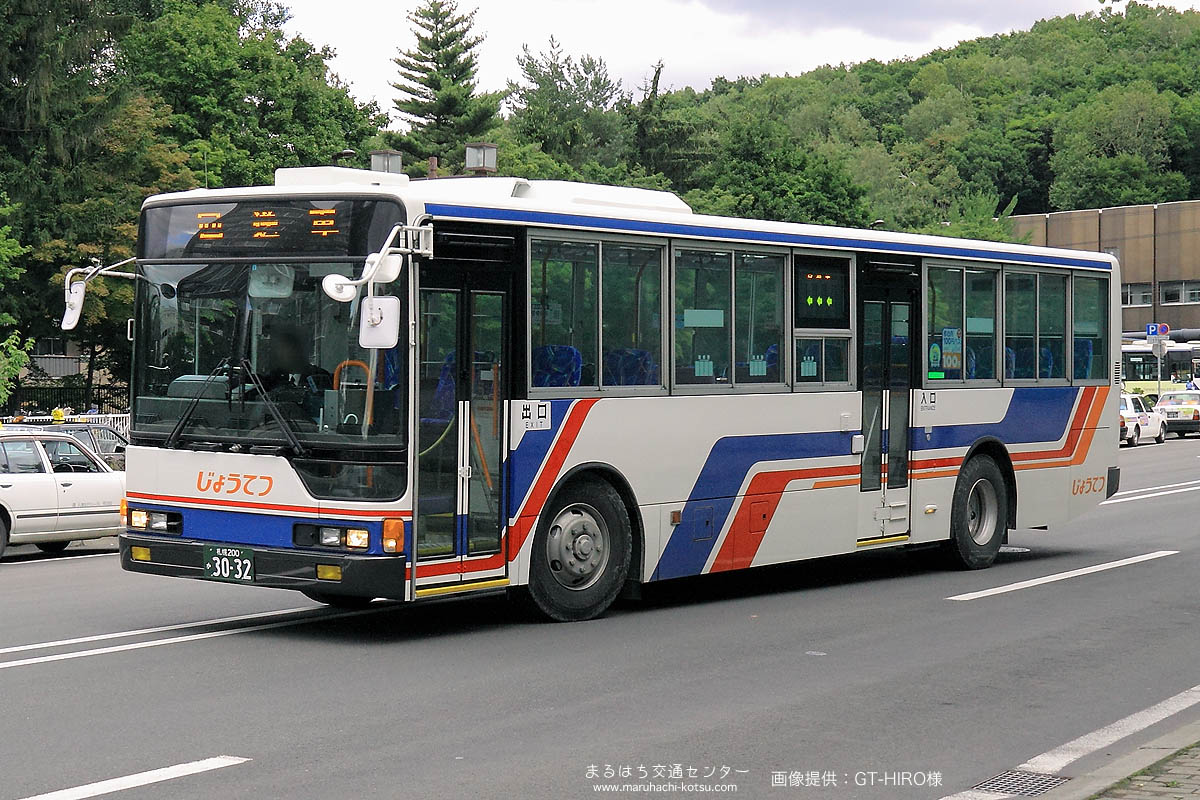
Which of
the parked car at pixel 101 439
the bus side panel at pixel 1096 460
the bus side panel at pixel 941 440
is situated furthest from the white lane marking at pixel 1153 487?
the parked car at pixel 101 439

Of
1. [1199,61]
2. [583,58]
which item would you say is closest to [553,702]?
[583,58]

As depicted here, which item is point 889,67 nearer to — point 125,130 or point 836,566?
point 125,130

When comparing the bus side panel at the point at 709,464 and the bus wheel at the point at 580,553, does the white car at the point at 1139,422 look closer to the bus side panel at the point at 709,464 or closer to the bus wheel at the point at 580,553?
the bus side panel at the point at 709,464

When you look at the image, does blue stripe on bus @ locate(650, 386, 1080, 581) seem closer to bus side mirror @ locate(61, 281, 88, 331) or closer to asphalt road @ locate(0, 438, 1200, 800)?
asphalt road @ locate(0, 438, 1200, 800)

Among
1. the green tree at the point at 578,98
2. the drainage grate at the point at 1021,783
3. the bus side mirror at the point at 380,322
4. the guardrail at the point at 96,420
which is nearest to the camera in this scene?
the drainage grate at the point at 1021,783

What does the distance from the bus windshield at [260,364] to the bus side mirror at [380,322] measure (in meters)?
0.61

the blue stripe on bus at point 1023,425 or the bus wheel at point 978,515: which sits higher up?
the blue stripe on bus at point 1023,425

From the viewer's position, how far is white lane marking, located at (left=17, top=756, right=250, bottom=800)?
669 cm

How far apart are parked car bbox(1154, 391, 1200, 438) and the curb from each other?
4569 cm

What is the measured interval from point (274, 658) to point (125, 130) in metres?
36.5

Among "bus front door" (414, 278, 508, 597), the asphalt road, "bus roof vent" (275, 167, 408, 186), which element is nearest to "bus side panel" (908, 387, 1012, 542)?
the asphalt road

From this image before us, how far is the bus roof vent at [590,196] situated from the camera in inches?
477

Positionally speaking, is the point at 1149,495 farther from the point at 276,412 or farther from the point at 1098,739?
the point at 276,412

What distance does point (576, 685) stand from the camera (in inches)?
371
